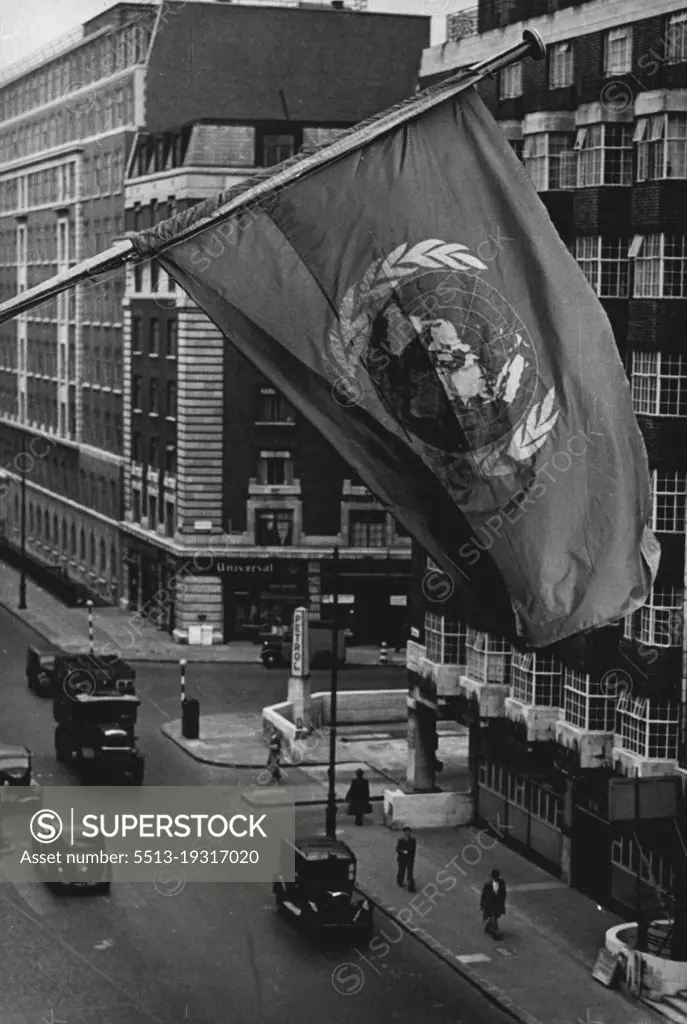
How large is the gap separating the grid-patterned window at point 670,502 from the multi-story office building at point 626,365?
0.11ft

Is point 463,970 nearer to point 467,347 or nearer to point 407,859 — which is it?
point 407,859

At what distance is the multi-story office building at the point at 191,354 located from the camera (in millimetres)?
88812

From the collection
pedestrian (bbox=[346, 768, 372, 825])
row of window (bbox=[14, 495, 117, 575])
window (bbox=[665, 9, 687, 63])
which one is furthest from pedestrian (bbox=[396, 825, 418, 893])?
row of window (bbox=[14, 495, 117, 575])

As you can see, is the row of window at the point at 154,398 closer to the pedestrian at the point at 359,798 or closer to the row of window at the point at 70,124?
the row of window at the point at 70,124

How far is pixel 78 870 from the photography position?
49.5 metres

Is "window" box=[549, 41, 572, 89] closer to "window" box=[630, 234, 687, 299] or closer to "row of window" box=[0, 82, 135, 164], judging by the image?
"window" box=[630, 234, 687, 299]

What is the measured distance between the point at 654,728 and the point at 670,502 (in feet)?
17.1

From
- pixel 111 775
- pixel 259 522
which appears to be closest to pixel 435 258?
pixel 111 775

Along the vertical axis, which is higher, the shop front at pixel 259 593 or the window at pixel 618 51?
the window at pixel 618 51

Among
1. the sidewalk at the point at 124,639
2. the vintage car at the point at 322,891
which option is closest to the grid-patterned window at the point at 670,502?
the vintage car at the point at 322,891

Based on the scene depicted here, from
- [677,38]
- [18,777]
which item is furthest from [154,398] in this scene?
[677,38]

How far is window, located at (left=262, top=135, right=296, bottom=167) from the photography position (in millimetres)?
86750

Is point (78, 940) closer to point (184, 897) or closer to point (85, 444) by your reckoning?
point (184, 897)

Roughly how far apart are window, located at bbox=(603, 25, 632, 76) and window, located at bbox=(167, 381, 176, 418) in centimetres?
4619
